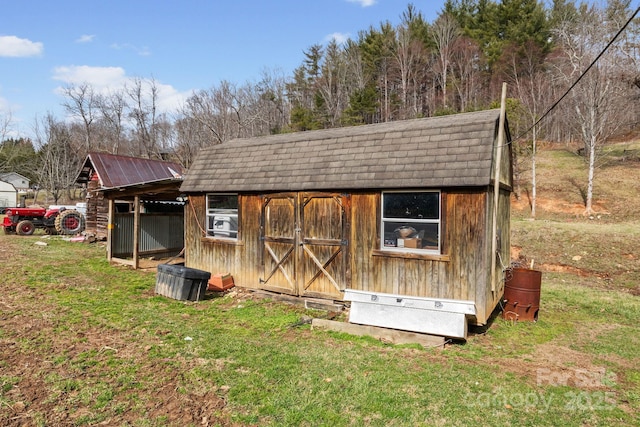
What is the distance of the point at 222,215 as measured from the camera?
Result: 10.3 meters

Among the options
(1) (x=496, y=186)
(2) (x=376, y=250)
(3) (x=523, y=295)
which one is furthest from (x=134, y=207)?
(3) (x=523, y=295)

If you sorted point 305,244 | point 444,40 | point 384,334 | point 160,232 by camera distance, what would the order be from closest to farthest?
point 384,334, point 305,244, point 160,232, point 444,40

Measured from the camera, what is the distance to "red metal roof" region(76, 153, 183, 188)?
1812cm

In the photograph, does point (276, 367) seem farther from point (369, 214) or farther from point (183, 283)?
point (183, 283)

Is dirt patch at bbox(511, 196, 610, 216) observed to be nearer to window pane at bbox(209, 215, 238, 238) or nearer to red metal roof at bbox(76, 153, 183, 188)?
window pane at bbox(209, 215, 238, 238)

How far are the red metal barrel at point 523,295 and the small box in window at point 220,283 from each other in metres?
6.53

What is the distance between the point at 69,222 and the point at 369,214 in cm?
1933

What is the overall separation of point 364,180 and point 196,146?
37293 mm

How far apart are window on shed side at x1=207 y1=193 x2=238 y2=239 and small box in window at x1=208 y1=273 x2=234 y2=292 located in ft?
3.75

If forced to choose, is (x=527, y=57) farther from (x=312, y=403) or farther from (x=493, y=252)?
(x=312, y=403)

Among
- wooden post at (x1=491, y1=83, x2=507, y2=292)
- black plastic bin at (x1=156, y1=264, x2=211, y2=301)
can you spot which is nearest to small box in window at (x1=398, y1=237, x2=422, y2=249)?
wooden post at (x1=491, y1=83, x2=507, y2=292)

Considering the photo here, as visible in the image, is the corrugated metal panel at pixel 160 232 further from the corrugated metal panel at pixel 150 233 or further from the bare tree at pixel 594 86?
the bare tree at pixel 594 86

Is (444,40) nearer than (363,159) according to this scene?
No

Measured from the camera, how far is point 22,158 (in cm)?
5534
